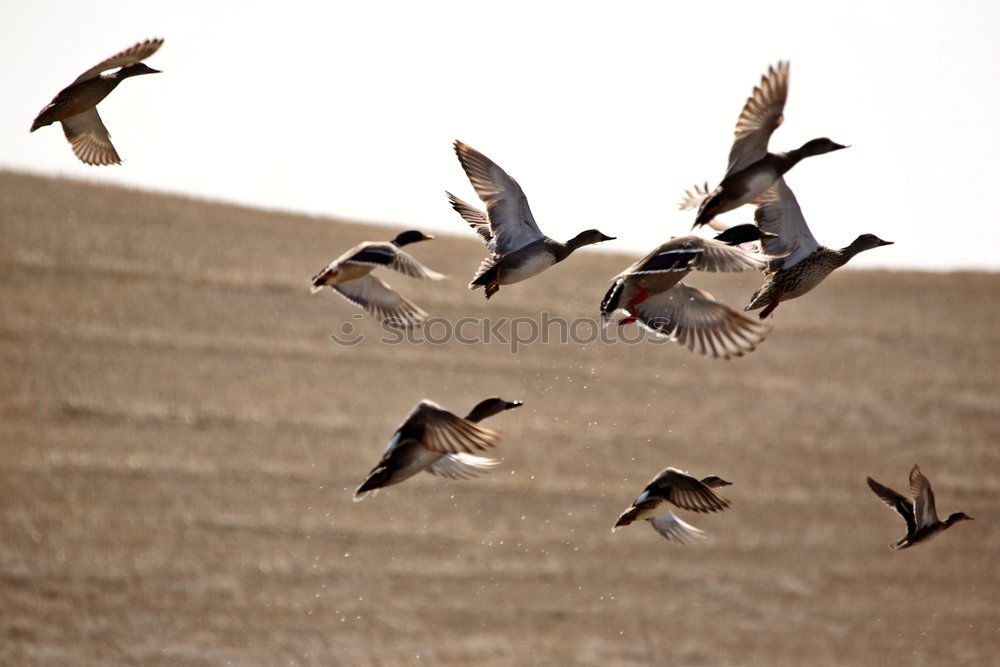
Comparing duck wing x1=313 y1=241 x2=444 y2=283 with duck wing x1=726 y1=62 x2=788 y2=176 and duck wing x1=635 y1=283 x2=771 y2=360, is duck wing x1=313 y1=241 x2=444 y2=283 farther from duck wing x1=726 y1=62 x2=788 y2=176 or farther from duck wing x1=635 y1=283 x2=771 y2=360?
duck wing x1=726 y1=62 x2=788 y2=176

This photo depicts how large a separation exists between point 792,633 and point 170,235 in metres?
17.5

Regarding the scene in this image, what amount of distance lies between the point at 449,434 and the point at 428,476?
17.0 meters

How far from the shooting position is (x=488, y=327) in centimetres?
2836

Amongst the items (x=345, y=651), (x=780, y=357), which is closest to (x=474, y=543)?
(x=345, y=651)

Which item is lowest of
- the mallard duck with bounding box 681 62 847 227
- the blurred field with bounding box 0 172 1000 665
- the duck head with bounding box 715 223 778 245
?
the blurred field with bounding box 0 172 1000 665

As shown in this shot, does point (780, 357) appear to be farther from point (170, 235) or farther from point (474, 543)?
point (170, 235)

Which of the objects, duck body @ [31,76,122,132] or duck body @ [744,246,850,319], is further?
duck body @ [744,246,850,319]

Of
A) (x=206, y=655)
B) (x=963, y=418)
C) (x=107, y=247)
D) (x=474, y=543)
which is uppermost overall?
(x=107, y=247)

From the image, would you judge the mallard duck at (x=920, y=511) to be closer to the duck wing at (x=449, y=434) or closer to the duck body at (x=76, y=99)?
the duck wing at (x=449, y=434)

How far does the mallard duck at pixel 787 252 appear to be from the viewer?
341 inches

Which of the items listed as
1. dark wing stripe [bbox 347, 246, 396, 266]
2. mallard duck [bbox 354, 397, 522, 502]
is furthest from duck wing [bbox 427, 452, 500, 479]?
dark wing stripe [bbox 347, 246, 396, 266]

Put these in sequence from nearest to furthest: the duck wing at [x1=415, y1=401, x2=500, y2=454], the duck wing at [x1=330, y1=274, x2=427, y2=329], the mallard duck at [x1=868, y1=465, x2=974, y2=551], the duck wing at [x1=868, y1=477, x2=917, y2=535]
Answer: the duck wing at [x1=415, y1=401, x2=500, y2=454] → the mallard duck at [x1=868, y1=465, x2=974, y2=551] → the duck wing at [x1=868, y1=477, x2=917, y2=535] → the duck wing at [x1=330, y1=274, x2=427, y2=329]

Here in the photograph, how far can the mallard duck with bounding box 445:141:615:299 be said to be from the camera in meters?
9.10

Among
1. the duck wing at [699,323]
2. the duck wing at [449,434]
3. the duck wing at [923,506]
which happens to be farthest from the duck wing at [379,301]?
the duck wing at [923,506]
